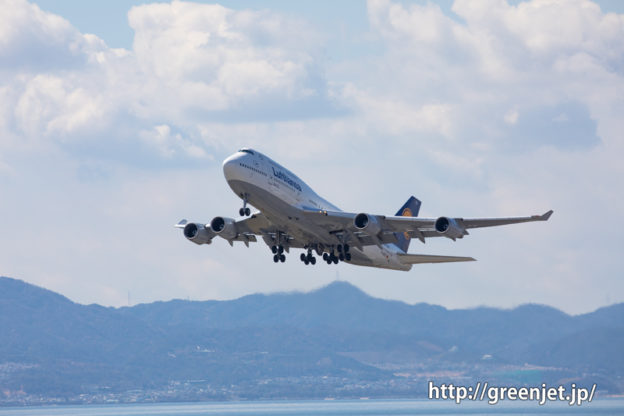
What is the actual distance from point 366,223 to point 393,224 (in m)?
2.14

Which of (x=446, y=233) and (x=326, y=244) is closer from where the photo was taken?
(x=446, y=233)

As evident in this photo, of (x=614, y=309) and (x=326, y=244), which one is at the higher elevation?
(x=614, y=309)

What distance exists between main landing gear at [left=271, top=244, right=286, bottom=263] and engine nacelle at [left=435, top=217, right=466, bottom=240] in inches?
441

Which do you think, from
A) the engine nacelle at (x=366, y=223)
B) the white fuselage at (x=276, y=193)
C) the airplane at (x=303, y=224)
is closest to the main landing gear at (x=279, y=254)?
the airplane at (x=303, y=224)

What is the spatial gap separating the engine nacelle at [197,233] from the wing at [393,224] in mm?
9099

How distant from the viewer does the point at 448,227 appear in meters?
56.2

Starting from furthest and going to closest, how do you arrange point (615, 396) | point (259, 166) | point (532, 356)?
1. point (532, 356)
2. point (615, 396)
3. point (259, 166)

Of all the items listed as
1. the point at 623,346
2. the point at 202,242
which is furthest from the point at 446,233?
the point at 623,346

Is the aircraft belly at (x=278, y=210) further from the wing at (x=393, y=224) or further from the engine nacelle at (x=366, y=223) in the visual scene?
the engine nacelle at (x=366, y=223)

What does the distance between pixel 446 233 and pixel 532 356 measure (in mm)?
133206

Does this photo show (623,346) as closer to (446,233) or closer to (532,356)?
(532,356)

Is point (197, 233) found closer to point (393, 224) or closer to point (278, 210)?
point (278, 210)

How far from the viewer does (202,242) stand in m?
64.1

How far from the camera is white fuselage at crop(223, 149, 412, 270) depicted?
5388 centimetres
